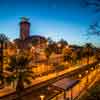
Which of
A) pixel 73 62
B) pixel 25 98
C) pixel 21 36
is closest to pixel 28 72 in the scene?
pixel 25 98

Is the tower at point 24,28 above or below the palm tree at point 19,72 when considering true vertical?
above

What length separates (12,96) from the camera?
27906mm

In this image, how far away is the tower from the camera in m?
122

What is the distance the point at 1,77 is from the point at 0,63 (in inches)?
554

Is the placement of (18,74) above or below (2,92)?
above

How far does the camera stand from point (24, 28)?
12425 centimetres

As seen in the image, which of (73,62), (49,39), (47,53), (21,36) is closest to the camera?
(47,53)

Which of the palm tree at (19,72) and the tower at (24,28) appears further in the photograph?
the tower at (24,28)

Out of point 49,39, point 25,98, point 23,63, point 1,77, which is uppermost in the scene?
point 49,39

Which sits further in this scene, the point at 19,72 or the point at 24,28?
the point at 24,28

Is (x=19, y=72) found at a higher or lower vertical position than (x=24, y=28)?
lower

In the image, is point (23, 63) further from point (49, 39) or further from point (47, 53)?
point (49, 39)

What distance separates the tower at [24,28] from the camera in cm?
12228

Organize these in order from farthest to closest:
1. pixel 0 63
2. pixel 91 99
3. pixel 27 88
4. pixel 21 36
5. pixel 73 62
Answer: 1. pixel 21 36
2. pixel 73 62
3. pixel 0 63
4. pixel 27 88
5. pixel 91 99
